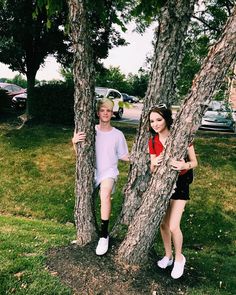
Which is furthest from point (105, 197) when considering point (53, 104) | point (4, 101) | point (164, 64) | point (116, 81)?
point (116, 81)

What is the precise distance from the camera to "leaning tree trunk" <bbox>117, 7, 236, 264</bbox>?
133 inches

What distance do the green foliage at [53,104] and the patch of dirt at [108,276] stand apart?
11.5 metres

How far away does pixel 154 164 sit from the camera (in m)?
3.88

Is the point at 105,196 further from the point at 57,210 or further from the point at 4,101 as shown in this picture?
the point at 4,101

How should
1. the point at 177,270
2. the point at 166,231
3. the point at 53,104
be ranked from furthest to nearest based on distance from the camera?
the point at 53,104 < the point at 166,231 < the point at 177,270

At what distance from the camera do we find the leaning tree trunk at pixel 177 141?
133 inches

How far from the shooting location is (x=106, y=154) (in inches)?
175

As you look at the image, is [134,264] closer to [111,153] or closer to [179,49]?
[111,153]

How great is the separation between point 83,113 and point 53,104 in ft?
38.1

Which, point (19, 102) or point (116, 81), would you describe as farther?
point (116, 81)

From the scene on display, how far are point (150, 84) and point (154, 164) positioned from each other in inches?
37.3

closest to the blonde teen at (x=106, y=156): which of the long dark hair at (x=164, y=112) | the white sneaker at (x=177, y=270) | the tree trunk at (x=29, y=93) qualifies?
the long dark hair at (x=164, y=112)

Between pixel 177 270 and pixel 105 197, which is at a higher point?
pixel 105 197

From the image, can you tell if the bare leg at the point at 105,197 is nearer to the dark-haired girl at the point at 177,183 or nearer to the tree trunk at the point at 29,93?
the dark-haired girl at the point at 177,183
